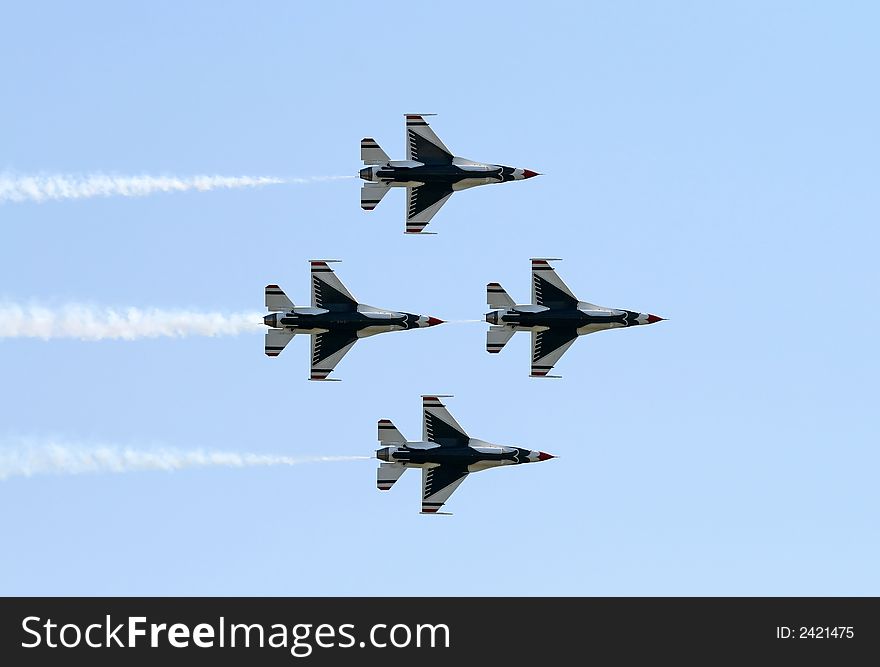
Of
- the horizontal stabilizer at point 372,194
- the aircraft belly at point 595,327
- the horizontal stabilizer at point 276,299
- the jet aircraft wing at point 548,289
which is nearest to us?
the horizontal stabilizer at point 276,299

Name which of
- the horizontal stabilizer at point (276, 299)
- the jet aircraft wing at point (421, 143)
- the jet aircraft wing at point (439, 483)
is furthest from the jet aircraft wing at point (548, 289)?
the horizontal stabilizer at point (276, 299)

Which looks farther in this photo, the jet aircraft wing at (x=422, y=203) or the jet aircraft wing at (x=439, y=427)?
the jet aircraft wing at (x=422, y=203)

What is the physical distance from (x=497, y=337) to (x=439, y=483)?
8625 mm

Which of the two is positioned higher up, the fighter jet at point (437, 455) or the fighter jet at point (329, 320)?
the fighter jet at point (329, 320)

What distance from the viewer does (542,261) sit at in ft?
454

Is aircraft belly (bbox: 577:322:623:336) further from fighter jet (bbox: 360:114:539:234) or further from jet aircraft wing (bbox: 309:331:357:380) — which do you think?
jet aircraft wing (bbox: 309:331:357:380)

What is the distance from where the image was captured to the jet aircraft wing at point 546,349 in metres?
138

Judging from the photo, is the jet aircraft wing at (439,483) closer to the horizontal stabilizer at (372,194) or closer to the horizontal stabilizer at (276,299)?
the horizontal stabilizer at (276,299)

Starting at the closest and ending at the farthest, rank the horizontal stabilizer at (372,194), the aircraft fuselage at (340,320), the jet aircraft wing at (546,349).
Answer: the aircraft fuselage at (340,320)
the horizontal stabilizer at (372,194)
the jet aircraft wing at (546,349)

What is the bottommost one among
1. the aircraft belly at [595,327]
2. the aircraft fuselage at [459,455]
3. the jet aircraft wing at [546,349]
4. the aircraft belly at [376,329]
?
the aircraft fuselage at [459,455]
